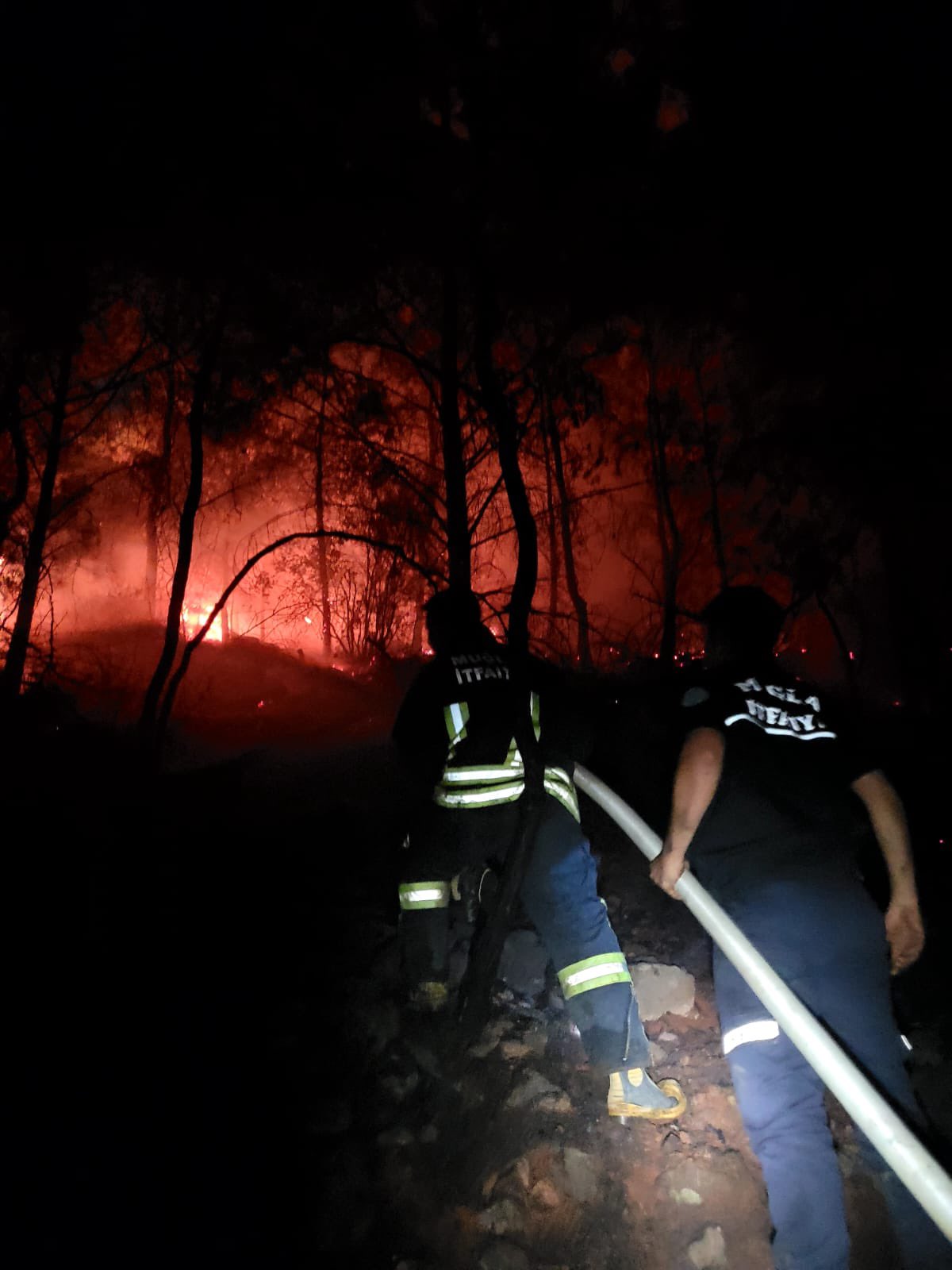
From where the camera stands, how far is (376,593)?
18344 mm

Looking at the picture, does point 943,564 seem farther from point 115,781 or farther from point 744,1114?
point 115,781

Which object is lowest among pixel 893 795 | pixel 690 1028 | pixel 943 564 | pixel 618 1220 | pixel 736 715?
pixel 618 1220

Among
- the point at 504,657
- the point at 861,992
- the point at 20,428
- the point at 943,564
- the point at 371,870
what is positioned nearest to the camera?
the point at 861,992

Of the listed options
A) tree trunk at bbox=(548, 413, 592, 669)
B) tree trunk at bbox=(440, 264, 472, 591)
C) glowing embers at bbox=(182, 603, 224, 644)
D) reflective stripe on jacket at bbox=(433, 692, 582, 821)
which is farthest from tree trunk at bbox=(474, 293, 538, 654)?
glowing embers at bbox=(182, 603, 224, 644)

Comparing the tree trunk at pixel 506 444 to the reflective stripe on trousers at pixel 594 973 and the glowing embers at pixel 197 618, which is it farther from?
the glowing embers at pixel 197 618

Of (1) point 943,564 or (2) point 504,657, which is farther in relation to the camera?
(1) point 943,564

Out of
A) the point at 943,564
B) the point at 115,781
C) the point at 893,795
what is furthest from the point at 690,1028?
the point at 943,564

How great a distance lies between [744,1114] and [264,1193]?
67.2 inches

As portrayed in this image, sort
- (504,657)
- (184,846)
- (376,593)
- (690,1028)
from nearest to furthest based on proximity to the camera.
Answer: (690,1028)
(504,657)
(184,846)
(376,593)

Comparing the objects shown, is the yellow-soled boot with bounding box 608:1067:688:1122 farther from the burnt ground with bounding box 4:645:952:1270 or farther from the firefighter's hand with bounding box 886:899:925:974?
the firefighter's hand with bounding box 886:899:925:974

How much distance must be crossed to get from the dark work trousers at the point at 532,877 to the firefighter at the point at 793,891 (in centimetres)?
47

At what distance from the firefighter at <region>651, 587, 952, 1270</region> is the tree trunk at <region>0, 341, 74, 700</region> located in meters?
9.21

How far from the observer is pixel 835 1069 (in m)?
2.10

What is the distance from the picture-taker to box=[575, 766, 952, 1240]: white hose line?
1868 millimetres
